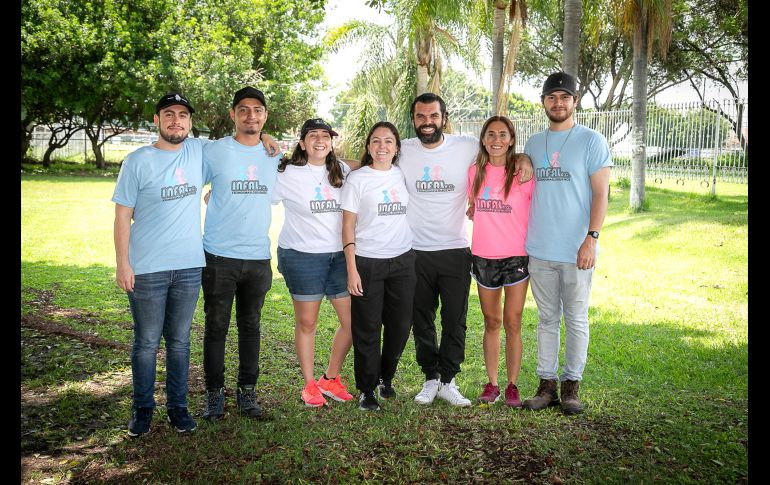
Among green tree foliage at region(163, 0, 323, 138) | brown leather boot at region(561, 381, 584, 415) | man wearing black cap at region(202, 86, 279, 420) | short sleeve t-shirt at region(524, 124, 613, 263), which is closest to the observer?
man wearing black cap at region(202, 86, 279, 420)

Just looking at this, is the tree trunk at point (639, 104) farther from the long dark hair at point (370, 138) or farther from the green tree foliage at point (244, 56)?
the green tree foliage at point (244, 56)

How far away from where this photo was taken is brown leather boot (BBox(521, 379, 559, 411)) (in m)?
5.34

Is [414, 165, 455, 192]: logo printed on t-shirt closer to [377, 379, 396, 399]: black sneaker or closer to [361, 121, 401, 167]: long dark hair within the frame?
[361, 121, 401, 167]: long dark hair

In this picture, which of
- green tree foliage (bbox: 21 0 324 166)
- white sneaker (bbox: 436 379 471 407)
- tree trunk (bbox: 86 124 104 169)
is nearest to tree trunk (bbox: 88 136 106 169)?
tree trunk (bbox: 86 124 104 169)

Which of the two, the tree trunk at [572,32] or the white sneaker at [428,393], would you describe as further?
the tree trunk at [572,32]

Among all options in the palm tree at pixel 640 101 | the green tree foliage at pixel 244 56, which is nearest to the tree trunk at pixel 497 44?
the palm tree at pixel 640 101

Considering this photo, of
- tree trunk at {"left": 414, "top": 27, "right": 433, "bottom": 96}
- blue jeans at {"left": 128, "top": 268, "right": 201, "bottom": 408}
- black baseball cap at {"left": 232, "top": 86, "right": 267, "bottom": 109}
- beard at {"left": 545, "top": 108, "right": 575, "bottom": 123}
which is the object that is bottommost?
blue jeans at {"left": 128, "top": 268, "right": 201, "bottom": 408}

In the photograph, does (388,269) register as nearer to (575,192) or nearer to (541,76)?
(575,192)

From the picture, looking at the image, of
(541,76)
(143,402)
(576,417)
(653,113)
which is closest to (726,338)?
(576,417)

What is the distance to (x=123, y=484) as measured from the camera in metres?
4.22

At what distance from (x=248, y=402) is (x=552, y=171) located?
2.96 metres

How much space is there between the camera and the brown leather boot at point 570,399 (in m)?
5.30

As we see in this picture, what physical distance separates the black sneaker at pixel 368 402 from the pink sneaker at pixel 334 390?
24 centimetres

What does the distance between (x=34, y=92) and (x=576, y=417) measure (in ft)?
101
